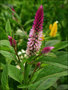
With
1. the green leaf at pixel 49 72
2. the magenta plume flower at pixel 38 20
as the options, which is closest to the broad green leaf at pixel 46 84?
the green leaf at pixel 49 72

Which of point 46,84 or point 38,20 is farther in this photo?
point 46,84

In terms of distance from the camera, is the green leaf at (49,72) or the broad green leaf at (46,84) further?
the broad green leaf at (46,84)

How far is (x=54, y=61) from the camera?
21.3 inches

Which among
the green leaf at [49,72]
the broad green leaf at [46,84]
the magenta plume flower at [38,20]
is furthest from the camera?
the broad green leaf at [46,84]

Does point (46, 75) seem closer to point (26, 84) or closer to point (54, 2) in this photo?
point (26, 84)

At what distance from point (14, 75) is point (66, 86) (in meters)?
0.59

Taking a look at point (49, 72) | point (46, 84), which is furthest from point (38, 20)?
point (46, 84)

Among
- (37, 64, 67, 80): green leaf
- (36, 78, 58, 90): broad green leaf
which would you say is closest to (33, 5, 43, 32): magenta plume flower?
(37, 64, 67, 80): green leaf

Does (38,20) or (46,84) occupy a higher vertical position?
(38,20)

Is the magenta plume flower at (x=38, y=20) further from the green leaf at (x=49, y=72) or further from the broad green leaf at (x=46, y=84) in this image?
the broad green leaf at (x=46, y=84)

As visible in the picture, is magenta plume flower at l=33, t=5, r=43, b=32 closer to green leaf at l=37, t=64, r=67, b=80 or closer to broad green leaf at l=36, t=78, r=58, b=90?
green leaf at l=37, t=64, r=67, b=80

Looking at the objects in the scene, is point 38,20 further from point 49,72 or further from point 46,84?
point 46,84

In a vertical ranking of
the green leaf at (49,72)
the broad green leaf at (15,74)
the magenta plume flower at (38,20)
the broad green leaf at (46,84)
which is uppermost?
the magenta plume flower at (38,20)

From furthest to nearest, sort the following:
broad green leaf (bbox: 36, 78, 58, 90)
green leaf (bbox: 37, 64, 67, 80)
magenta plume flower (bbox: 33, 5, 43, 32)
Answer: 1. broad green leaf (bbox: 36, 78, 58, 90)
2. green leaf (bbox: 37, 64, 67, 80)
3. magenta plume flower (bbox: 33, 5, 43, 32)
